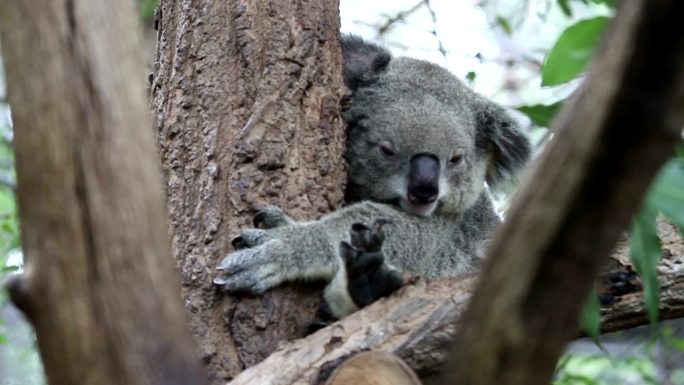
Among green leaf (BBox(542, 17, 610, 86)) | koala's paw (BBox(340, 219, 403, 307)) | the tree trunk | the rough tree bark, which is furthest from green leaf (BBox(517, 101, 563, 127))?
the tree trunk

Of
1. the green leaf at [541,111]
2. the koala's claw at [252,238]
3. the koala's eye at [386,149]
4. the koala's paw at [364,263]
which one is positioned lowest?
the koala's paw at [364,263]

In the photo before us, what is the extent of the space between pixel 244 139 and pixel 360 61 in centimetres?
96

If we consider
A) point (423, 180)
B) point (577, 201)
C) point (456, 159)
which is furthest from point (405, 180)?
point (577, 201)

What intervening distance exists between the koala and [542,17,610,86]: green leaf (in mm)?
951

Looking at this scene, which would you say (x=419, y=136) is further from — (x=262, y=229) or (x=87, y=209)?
(x=87, y=209)

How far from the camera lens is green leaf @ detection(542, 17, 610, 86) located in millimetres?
1755

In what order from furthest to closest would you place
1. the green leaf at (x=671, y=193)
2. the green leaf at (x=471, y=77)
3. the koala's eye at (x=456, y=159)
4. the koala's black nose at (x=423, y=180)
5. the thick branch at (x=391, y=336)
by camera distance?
the green leaf at (x=471, y=77)
the koala's eye at (x=456, y=159)
the koala's black nose at (x=423, y=180)
the thick branch at (x=391, y=336)
the green leaf at (x=671, y=193)

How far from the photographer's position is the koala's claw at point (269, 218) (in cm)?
274

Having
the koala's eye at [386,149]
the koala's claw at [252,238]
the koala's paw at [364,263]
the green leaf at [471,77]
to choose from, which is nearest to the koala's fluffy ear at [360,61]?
the koala's eye at [386,149]

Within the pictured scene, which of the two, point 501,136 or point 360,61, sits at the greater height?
point 360,61

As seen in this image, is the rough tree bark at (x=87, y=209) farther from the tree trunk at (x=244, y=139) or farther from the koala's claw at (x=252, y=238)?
the koala's claw at (x=252, y=238)

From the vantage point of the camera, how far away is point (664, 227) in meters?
2.62

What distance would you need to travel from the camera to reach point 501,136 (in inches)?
145

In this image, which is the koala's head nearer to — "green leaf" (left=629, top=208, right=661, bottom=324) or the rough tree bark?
"green leaf" (left=629, top=208, right=661, bottom=324)
